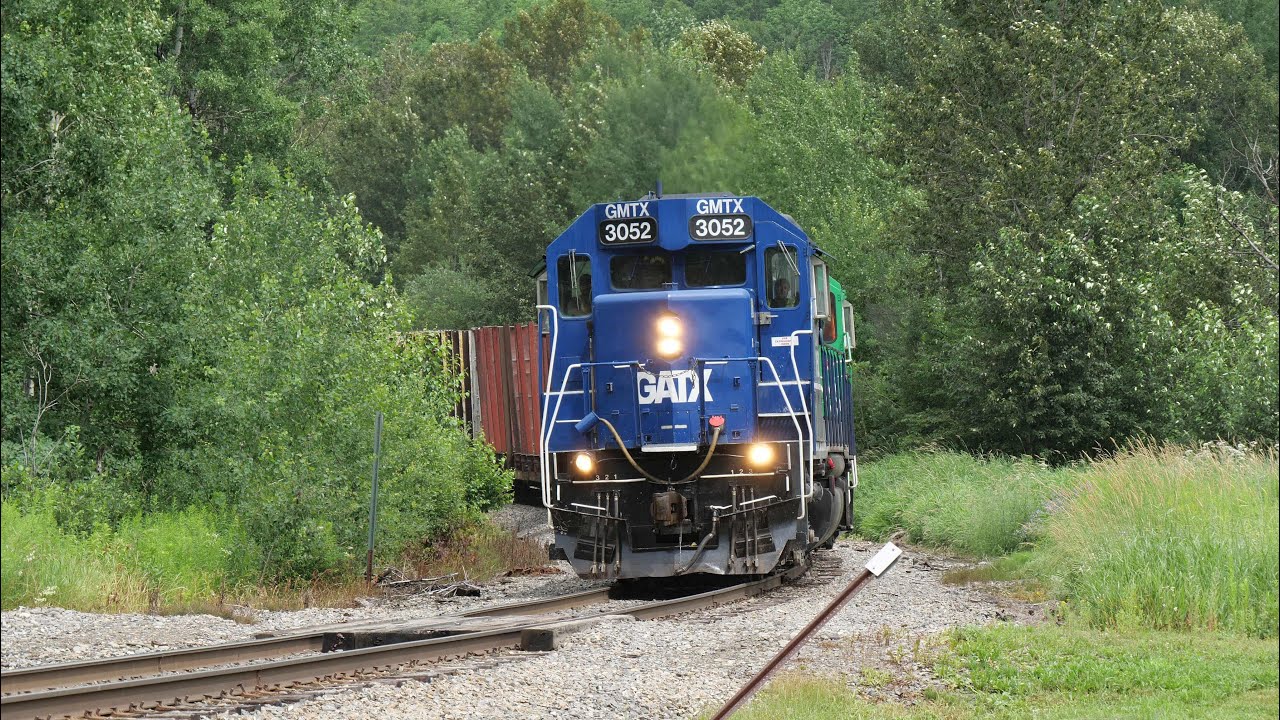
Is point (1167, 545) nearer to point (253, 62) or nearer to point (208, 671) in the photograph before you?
point (208, 671)

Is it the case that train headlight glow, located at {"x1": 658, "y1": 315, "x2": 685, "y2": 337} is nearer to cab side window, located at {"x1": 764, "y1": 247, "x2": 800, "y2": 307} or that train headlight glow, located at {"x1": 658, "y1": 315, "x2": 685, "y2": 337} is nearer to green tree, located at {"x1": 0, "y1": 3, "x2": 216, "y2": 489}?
cab side window, located at {"x1": 764, "y1": 247, "x2": 800, "y2": 307}

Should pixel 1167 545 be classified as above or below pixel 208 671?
above

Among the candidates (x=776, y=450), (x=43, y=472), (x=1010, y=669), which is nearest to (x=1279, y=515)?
(x=1010, y=669)

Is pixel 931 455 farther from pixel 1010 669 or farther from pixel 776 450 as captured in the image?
pixel 1010 669

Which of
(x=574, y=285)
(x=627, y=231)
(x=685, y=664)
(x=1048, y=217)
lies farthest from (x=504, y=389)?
(x=685, y=664)

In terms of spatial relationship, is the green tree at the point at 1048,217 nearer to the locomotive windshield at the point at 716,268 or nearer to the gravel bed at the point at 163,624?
the locomotive windshield at the point at 716,268

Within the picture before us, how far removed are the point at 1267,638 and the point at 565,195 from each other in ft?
136

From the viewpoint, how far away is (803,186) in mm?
41844

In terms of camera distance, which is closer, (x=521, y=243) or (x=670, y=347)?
(x=670, y=347)

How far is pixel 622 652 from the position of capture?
35.5 feet

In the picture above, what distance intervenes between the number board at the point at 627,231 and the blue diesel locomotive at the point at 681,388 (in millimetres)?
14

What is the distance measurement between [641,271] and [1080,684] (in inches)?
275

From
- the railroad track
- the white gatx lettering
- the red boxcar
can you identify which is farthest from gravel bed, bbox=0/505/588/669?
the red boxcar

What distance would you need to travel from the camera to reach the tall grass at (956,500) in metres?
19.6
